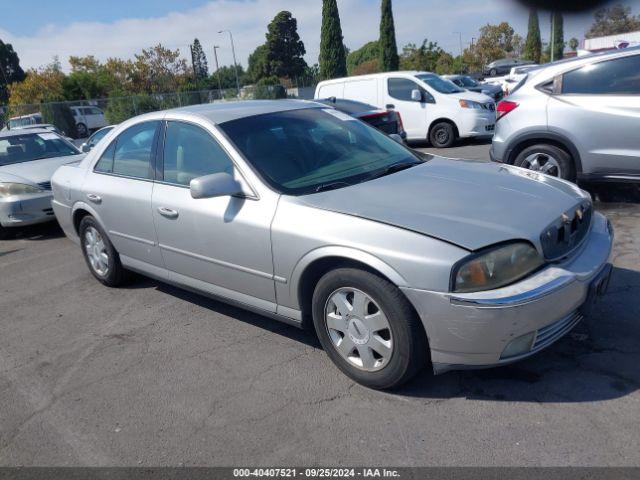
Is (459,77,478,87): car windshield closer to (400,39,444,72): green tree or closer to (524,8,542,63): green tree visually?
(400,39,444,72): green tree

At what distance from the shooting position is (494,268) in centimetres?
280

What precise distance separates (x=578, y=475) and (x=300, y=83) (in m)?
52.7

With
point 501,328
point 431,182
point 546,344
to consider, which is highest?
point 431,182

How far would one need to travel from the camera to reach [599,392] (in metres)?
3.01

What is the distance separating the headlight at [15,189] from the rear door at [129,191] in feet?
10.1

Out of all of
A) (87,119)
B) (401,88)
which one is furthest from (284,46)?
(401,88)

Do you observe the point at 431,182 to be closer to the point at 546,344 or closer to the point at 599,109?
the point at 546,344

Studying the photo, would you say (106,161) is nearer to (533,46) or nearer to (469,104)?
(469,104)

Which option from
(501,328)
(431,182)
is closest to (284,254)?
(431,182)

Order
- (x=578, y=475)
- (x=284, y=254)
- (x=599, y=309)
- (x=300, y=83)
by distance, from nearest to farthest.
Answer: (x=578, y=475) → (x=284, y=254) → (x=599, y=309) → (x=300, y=83)

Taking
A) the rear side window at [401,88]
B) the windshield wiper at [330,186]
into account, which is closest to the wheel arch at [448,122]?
the rear side window at [401,88]

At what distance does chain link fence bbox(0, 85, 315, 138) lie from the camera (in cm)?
2447

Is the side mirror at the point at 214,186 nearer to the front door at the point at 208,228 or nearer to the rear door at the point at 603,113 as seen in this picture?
the front door at the point at 208,228

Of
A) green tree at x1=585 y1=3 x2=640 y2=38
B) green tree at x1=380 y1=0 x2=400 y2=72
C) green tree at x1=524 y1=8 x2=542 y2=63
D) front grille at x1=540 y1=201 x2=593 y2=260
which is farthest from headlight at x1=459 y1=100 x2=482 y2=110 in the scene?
green tree at x1=585 y1=3 x2=640 y2=38
